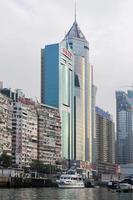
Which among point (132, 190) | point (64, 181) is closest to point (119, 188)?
point (132, 190)

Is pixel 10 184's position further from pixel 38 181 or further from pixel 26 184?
pixel 38 181

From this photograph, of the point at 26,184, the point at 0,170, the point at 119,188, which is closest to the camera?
the point at 119,188

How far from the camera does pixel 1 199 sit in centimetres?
8188

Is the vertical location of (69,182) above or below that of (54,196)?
below

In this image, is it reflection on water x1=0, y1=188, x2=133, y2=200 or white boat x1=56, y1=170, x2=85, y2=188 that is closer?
reflection on water x1=0, y1=188, x2=133, y2=200

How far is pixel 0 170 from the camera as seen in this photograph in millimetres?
195375

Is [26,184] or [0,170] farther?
[0,170]

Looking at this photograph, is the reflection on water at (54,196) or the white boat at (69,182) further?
the white boat at (69,182)

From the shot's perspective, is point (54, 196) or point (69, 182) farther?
point (69, 182)

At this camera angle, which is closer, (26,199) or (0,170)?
(26,199)

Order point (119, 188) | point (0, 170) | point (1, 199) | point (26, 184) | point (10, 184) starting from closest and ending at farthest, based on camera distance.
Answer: point (1, 199)
point (119, 188)
point (10, 184)
point (26, 184)
point (0, 170)

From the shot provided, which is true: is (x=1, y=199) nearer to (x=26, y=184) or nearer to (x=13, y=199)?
(x=13, y=199)

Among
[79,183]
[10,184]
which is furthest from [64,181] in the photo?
[10,184]

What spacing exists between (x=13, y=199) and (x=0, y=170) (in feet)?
375
